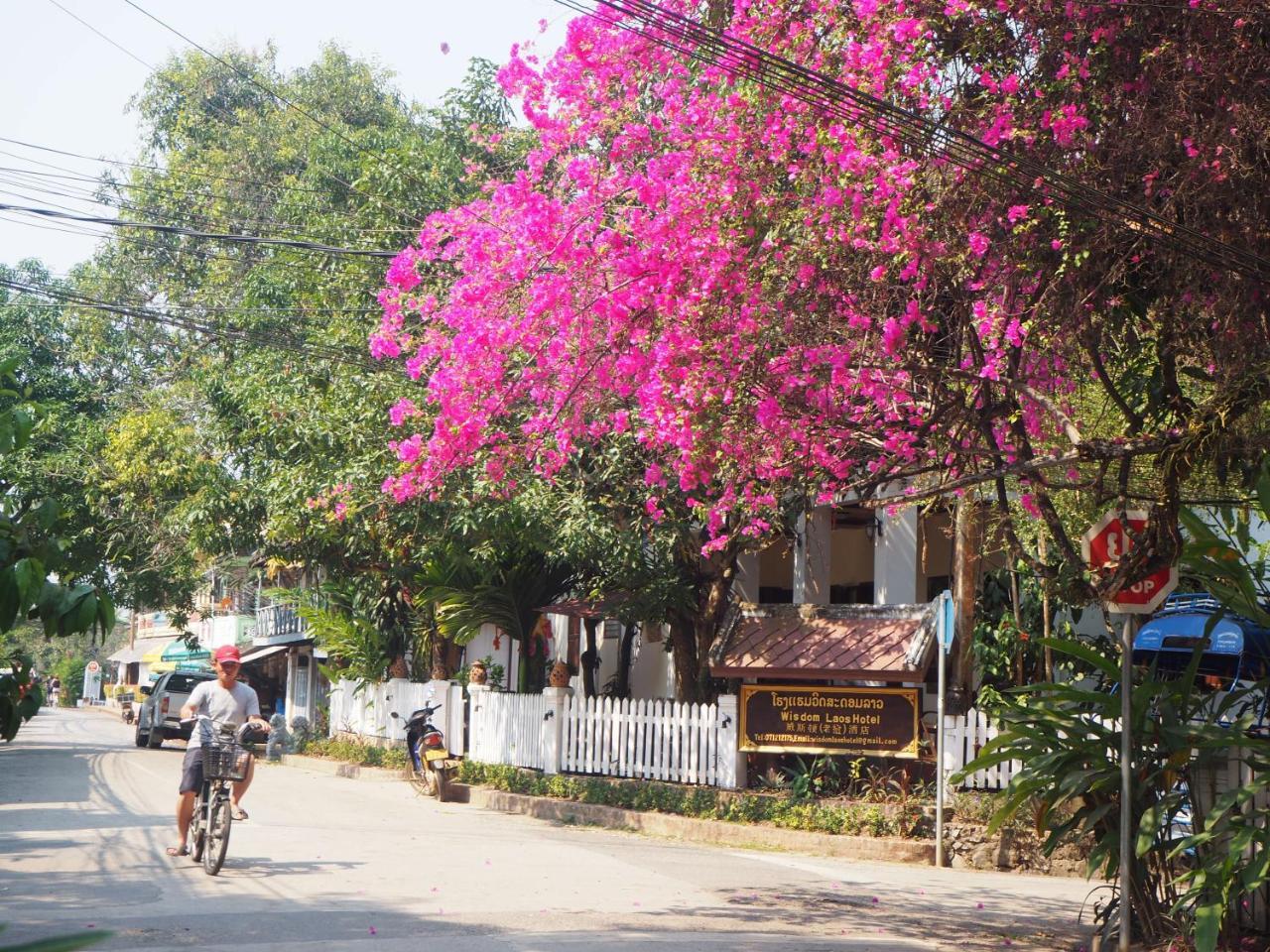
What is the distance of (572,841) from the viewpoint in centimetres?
1378

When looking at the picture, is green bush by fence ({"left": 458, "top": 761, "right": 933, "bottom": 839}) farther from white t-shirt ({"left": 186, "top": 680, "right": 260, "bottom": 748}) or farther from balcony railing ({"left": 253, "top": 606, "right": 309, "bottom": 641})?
balcony railing ({"left": 253, "top": 606, "right": 309, "bottom": 641})

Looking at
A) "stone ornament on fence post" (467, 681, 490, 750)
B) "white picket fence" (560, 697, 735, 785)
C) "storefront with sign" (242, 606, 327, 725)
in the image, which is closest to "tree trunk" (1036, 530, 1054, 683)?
"white picket fence" (560, 697, 735, 785)

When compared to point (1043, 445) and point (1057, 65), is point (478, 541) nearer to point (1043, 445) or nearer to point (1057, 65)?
point (1043, 445)

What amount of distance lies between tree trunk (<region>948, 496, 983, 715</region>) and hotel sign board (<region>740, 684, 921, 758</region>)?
0.97 meters

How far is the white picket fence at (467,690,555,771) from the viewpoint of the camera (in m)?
18.2

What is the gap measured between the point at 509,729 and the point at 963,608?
21.6ft

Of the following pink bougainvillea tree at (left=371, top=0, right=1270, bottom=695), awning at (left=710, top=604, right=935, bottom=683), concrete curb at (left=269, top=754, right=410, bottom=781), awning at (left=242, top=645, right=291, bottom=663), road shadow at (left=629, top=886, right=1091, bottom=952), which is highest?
pink bougainvillea tree at (left=371, top=0, right=1270, bottom=695)

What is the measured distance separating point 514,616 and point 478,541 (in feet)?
12.7

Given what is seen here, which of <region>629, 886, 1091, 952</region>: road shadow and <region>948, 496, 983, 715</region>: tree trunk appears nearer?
<region>629, 886, 1091, 952</region>: road shadow

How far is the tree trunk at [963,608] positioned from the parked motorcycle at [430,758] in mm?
6597

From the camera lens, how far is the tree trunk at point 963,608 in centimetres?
1527

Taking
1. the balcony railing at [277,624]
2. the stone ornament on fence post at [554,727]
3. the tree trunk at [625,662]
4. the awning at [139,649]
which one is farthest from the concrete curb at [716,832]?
the awning at [139,649]

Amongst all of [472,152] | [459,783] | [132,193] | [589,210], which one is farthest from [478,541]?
[132,193]

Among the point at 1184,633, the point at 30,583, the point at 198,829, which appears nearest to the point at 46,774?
the point at 198,829
